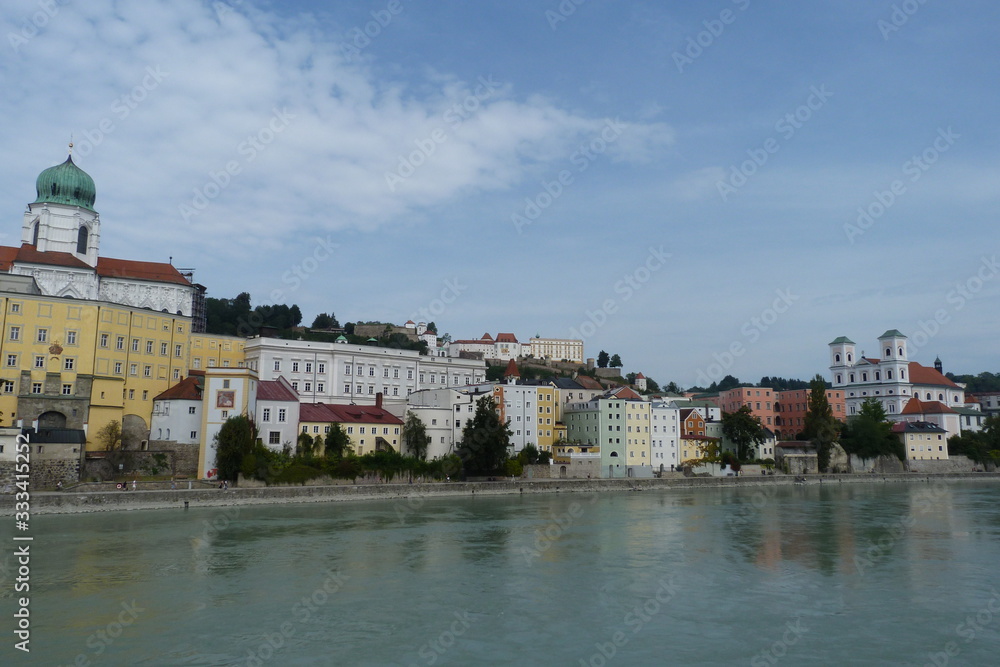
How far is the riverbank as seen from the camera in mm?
31938

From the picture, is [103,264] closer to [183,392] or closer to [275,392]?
[183,392]

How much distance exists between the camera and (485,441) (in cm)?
4900

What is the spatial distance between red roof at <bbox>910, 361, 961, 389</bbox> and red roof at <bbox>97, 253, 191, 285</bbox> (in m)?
81.8

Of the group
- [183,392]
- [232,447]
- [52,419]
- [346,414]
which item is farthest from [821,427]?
[52,419]

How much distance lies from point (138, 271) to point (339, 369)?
1658 centimetres

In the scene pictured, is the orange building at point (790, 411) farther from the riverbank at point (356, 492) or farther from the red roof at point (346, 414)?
the red roof at point (346, 414)

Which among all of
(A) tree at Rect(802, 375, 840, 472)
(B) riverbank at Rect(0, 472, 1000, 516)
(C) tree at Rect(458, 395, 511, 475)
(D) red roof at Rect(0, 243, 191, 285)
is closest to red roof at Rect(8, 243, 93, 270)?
(D) red roof at Rect(0, 243, 191, 285)

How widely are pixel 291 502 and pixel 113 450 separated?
34.1 ft

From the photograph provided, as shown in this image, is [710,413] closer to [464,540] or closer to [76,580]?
[464,540]

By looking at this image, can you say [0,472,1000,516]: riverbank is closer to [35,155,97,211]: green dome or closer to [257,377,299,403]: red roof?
[257,377,299,403]: red roof

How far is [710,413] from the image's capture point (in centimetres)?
7231

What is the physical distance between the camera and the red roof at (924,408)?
77975mm

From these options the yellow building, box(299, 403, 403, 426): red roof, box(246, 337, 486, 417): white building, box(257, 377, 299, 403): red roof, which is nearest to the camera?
the yellow building

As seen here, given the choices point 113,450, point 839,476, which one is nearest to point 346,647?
point 113,450
